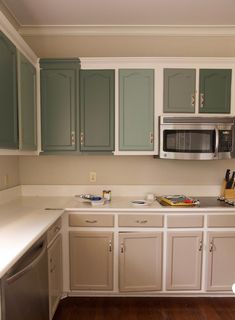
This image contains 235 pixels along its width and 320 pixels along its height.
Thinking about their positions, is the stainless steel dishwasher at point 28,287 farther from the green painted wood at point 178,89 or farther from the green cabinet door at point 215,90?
the green cabinet door at point 215,90

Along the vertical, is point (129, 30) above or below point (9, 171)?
above

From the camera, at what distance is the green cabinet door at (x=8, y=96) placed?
5.24 ft

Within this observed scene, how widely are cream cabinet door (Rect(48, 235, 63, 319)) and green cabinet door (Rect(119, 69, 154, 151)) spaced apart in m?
1.09

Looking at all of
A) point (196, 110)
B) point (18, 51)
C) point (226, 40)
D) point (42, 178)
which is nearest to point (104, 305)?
point (42, 178)

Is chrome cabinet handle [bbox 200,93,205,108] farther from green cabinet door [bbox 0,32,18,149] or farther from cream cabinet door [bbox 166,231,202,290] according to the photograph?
green cabinet door [bbox 0,32,18,149]

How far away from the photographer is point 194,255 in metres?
2.13

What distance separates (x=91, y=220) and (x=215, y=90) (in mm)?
1735

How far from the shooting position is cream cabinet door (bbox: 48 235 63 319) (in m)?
1.79

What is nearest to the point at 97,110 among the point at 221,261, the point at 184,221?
the point at 184,221

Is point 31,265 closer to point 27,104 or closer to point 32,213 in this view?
point 32,213

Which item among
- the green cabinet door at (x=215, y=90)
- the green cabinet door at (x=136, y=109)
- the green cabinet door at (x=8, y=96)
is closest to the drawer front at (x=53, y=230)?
the green cabinet door at (x=8, y=96)

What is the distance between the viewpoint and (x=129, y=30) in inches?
102

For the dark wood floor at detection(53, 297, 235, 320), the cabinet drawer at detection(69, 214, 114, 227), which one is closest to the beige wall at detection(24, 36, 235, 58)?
the cabinet drawer at detection(69, 214, 114, 227)

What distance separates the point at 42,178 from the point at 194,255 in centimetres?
175
